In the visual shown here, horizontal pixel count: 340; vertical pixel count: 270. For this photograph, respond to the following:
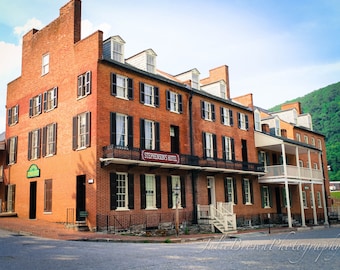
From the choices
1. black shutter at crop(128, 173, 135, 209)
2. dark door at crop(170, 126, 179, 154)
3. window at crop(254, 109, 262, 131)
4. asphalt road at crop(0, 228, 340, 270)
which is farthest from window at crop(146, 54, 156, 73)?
asphalt road at crop(0, 228, 340, 270)

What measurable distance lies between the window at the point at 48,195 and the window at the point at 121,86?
7.02 metres

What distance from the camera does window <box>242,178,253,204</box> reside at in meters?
30.0

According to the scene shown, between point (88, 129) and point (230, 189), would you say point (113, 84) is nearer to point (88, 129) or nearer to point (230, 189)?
point (88, 129)

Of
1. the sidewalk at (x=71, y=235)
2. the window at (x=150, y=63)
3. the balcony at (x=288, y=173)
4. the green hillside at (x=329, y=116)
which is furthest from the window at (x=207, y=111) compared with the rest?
the green hillside at (x=329, y=116)

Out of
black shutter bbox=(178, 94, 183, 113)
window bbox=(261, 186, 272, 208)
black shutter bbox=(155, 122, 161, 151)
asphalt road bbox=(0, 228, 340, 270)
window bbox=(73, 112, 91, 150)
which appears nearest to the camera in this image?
asphalt road bbox=(0, 228, 340, 270)

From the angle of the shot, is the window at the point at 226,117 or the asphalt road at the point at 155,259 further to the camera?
the window at the point at 226,117

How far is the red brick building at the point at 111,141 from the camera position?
2050 cm

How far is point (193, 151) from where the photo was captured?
2602 centimetres

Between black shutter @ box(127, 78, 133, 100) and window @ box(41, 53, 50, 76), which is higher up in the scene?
window @ box(41, 53, 50, 76)

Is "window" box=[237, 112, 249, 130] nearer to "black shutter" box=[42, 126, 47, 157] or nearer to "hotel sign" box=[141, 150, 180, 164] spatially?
"hotel sign" box=[141, 150, 180, 164]

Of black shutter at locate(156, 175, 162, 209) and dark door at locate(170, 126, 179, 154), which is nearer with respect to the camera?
black shutter at locate(156, 175, 162, 209)

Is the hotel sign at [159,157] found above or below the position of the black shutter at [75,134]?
below

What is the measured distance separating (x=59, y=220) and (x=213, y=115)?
13963mm

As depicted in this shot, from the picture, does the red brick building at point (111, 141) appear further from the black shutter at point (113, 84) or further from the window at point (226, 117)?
the window at point (226, 117)
